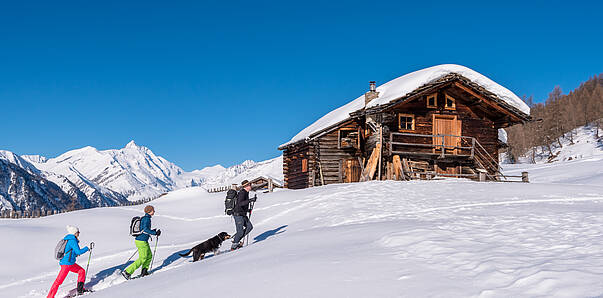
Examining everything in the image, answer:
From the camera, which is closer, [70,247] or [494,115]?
[70,247]

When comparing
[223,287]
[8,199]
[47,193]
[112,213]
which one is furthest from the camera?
[47,193]

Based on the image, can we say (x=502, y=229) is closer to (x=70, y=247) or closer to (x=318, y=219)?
(x=318, y=219)

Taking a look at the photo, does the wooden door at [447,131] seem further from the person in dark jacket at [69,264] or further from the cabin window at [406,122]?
the person in dark jacket at [69,264]

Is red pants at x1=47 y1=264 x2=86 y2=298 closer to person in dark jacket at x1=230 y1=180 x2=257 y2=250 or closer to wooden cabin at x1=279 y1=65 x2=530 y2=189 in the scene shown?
person in dark jacket at x1=230 y1=180 x2=257 y2=250

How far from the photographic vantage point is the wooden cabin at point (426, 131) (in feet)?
85.4

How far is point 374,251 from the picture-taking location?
7.48 meters

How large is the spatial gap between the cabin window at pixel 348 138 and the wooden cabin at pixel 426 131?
7 centimetres

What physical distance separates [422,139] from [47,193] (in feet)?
685

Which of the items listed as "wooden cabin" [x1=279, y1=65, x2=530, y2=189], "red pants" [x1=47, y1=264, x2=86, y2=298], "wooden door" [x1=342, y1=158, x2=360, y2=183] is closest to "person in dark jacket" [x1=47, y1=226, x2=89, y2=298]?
"red pants" [x1=47, y1=264, x2=86, y2=298]

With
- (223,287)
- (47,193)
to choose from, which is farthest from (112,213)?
(47,193)

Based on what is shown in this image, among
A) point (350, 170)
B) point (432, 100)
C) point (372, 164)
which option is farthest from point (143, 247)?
point (432, 100)

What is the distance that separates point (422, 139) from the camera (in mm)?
27062

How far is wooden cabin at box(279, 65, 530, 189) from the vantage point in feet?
85.4

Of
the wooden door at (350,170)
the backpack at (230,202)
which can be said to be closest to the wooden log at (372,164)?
the wooden door at (350,170)
